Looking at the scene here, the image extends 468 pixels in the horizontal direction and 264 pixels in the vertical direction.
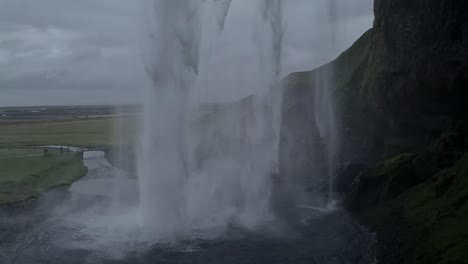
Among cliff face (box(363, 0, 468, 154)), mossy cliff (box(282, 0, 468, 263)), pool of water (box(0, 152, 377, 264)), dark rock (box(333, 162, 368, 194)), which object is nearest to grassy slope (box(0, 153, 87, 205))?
pool of water (box(0, 152, 377, 264))

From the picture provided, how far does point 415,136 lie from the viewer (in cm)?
4169

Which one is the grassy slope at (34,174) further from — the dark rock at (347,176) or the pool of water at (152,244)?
the dark rock at (347,176)

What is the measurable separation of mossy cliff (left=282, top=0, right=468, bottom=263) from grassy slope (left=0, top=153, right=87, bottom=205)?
33318 mm

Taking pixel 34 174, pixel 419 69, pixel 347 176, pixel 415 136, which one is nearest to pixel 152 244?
pixel 347 176

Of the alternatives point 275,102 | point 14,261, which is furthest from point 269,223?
point 275,102

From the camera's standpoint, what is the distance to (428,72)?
36.8m

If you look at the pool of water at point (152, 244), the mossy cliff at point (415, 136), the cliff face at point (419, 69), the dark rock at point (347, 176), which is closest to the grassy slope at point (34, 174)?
the pool of water at point (152, 244)

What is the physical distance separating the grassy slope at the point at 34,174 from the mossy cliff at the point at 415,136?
33318mm

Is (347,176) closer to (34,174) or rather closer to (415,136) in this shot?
(415,136)

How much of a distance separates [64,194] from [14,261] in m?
19.8

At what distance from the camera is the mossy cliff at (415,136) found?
2656cm

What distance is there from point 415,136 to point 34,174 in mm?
43865

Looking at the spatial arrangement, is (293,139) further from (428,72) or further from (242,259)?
(242,259)

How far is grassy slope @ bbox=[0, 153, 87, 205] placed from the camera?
4338cm
